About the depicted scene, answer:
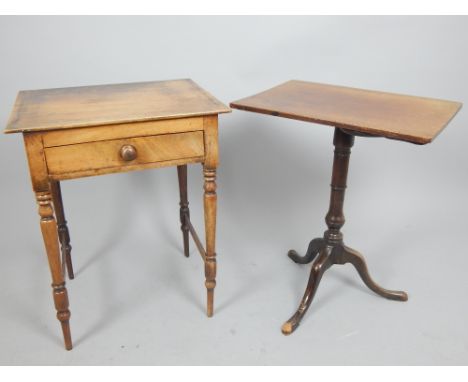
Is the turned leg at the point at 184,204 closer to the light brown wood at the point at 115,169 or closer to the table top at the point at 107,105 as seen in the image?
the table top at the point at 107,105

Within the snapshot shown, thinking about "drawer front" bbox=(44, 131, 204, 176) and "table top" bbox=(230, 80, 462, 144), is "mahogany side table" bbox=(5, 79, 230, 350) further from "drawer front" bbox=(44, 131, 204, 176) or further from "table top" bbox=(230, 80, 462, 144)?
"table top" bbox=(230, 80, 462, 144)

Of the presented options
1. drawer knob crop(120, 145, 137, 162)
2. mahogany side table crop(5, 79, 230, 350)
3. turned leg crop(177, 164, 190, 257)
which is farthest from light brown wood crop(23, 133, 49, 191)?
turned leg crop(177, 164, 190, 257)

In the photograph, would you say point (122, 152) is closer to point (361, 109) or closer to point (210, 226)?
point (210, 226)

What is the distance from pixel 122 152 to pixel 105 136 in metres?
0.08

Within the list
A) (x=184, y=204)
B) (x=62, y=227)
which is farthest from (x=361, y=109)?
(x=62, y=227)

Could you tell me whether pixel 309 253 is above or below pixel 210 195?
below

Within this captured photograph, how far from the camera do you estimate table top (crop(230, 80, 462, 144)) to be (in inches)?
71.8

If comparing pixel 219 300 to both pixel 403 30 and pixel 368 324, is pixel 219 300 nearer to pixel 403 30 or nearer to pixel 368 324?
pixel 368 324

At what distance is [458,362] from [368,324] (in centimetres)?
40

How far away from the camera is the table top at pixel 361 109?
71.8 inches

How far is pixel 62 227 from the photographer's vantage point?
2.55 metres

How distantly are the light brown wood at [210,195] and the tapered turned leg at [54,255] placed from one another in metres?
0.61

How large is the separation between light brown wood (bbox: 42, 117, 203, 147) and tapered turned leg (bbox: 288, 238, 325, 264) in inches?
40.1

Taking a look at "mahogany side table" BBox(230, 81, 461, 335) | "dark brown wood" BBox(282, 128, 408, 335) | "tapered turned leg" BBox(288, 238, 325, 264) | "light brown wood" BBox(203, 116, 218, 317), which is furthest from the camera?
"tapered turned leg" BBox(288, 238, 325, 264)
